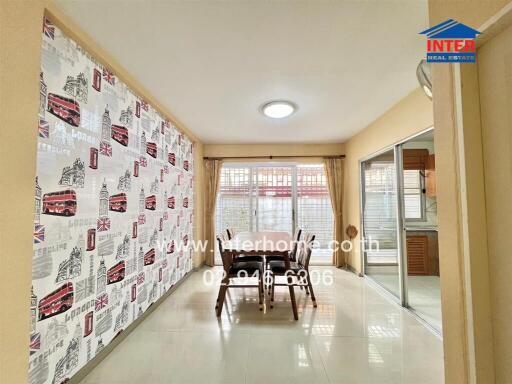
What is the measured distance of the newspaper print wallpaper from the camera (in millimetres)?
1415

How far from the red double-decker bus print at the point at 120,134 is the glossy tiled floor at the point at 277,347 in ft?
6.16

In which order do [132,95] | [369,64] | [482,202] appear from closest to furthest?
[482,202], [369,64], [132,95]

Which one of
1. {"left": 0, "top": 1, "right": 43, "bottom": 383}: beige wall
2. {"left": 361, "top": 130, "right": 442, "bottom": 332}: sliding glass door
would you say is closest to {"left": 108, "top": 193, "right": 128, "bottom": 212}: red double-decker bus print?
{"left": 0, "top": 1, "right": 43, "bottom": 383}: beige wall

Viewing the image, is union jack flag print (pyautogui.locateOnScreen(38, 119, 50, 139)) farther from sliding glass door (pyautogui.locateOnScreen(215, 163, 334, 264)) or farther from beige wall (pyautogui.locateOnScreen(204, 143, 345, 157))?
sliding glass door (pyautogui.locateOnScreen(215, 163, 334, 264))

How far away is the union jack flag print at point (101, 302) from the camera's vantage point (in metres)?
1.86

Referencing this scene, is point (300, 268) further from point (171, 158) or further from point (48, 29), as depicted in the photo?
point (48, 29)

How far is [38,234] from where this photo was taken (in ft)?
4.45

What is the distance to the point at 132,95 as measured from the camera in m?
2.38

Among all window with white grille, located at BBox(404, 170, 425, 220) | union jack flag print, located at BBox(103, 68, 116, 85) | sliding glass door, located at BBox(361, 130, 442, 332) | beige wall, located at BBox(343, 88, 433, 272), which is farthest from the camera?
window with white grille, located at BBox(404, 170, 425, 220)

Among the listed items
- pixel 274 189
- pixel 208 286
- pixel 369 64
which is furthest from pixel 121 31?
pixel 274 189

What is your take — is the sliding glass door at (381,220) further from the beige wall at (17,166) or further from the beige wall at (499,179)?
the beige wall at (17,166)

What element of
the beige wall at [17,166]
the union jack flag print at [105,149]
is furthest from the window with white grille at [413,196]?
the beige wall at [17,166]

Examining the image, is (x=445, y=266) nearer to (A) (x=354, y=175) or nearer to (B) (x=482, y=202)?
(B) (x=482, y=202)

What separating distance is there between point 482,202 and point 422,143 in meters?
2.30
